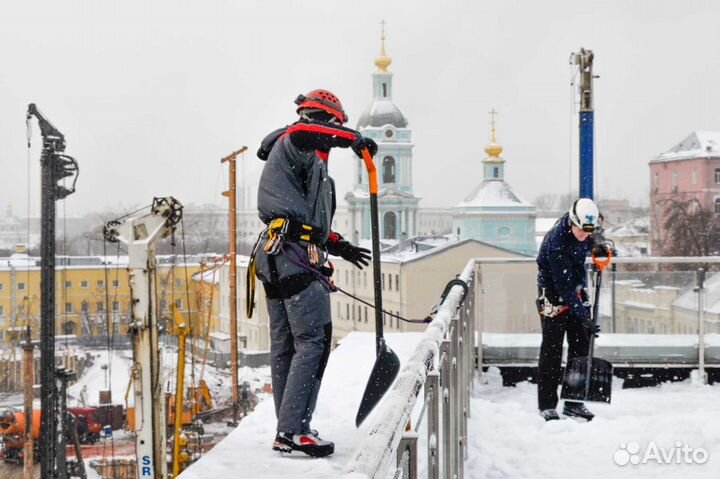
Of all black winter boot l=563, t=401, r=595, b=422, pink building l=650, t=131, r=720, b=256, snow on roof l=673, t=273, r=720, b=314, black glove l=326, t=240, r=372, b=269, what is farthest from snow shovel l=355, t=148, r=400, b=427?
pink building l=650, t=131, r=720, b=256

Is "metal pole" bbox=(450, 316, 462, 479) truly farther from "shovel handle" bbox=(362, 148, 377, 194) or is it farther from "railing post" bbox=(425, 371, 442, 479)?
"railing post" bbox=(425, 371, 442, 479)

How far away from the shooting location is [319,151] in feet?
14.3

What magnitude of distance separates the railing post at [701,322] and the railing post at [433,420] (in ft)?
17.5

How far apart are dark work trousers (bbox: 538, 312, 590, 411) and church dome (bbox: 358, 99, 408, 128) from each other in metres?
85.0

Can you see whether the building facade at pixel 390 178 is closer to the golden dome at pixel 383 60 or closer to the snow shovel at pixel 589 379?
the golden dome at pixel 383 60

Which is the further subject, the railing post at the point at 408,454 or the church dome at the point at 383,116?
the church dome at the point at 383,116

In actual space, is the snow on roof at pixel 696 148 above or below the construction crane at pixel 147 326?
above

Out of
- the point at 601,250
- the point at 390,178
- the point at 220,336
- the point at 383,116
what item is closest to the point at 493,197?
the point at 390,178

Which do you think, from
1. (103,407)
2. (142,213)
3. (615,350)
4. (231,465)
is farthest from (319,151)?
(103,407)

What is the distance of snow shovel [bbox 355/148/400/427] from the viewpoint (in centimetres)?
436

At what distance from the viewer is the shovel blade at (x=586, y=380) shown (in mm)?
6258

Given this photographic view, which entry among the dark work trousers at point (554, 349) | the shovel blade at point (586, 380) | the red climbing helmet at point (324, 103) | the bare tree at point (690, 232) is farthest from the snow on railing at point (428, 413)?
the bare tree at point (690, 232)

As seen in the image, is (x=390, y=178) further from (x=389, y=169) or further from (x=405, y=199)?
(x=405, y=199)

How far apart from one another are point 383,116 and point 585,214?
3406 inches
